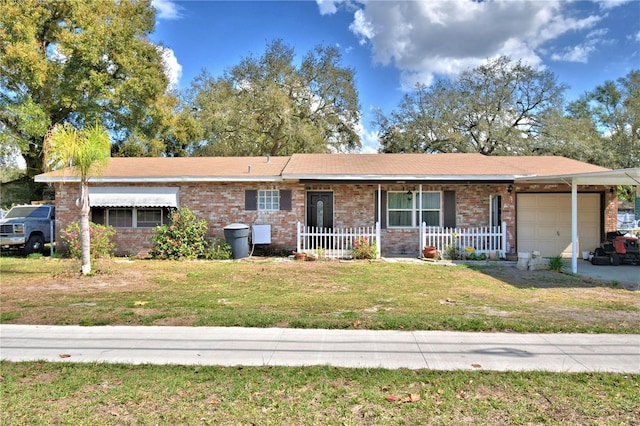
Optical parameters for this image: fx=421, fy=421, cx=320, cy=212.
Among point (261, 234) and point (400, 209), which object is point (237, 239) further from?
Result: point (400, 209)

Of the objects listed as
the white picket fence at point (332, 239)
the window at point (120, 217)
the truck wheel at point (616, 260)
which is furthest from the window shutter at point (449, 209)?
the window at point (120, 217)

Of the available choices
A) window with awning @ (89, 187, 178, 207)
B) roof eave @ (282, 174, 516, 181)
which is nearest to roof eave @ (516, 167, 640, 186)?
roof eave @ (282, 174, 516, 181)

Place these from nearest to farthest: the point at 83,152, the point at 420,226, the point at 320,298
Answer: the point at 320,298, the point at 83,152, the point at 420,226

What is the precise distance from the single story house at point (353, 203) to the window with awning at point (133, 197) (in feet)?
0.11

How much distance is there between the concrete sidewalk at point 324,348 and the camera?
4629mm

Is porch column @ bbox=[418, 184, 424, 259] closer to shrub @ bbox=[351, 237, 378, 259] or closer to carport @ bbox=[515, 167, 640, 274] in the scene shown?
shrub @ bbox=[351, 237, 378, 259]

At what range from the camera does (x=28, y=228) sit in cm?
1518

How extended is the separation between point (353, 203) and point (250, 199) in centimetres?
368

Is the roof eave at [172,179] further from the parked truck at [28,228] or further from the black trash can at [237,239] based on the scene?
the parked truck at [28,228]

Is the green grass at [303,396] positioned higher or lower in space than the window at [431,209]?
lower

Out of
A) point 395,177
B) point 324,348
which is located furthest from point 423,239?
point 324,348

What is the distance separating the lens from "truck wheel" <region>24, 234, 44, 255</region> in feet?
50.1

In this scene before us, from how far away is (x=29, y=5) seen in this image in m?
21.0

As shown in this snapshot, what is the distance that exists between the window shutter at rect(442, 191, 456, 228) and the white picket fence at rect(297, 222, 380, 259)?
2.56 m
